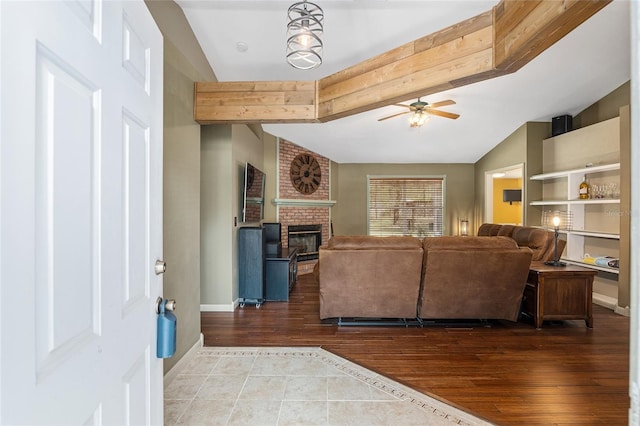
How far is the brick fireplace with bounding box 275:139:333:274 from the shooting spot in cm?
624

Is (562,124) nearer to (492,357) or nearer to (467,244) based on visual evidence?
(467,244)

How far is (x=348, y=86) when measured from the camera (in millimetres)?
2873

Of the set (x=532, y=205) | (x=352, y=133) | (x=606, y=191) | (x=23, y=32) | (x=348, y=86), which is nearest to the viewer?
(x=23, y=32)

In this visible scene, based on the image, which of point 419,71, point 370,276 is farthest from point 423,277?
point 419,71

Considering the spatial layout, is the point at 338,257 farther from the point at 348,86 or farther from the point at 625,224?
the point at 625,224

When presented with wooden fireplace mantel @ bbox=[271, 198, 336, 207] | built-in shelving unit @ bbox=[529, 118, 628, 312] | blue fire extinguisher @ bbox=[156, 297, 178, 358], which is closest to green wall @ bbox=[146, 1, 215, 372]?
blue fire extinguisher @ bbox=[156, 297, 178, 358]

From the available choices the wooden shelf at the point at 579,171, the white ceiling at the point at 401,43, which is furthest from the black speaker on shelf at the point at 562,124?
the wooden shelf at the point at 579,171

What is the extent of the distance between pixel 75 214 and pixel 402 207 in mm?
7485

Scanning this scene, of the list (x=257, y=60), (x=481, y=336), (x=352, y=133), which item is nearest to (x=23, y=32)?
(x=257, y=60)

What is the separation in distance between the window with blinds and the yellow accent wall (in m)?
2.40

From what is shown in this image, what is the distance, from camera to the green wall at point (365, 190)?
25.1 ft

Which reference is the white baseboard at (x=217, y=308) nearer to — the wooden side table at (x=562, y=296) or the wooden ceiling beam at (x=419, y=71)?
the wooden ceiling beam at (x=419, y=71)

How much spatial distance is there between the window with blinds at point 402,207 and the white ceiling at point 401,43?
59.2 inches

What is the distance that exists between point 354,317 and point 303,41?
279 cm
